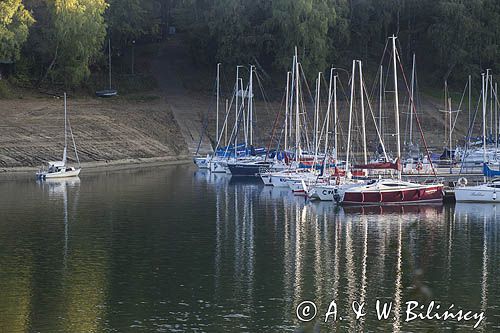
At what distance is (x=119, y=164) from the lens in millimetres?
89562

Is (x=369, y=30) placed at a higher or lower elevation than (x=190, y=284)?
higher

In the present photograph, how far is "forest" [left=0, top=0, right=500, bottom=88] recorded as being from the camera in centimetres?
9975

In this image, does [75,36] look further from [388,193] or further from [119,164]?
[388,193]

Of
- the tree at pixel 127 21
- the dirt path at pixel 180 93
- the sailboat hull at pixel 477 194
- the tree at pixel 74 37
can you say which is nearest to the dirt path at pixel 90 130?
the dirt path at pixel 180 93

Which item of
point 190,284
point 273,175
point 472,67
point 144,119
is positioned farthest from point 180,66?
point 190,284

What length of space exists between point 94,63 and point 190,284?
71916mm

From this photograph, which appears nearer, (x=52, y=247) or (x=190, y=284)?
(x=190, y=284)

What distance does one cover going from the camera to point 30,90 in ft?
330

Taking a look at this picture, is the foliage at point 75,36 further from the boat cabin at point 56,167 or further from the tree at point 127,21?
the boat cabin at point 56,167

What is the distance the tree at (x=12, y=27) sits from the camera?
95.1m

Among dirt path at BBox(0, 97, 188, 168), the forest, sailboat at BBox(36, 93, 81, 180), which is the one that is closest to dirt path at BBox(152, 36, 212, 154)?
dirt path at BBox(0, 97, 188, 168)

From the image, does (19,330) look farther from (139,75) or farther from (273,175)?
(139,75)

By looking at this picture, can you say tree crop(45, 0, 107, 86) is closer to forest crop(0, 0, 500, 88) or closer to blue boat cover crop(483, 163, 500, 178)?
forest crop(0, 0, 500, 88)

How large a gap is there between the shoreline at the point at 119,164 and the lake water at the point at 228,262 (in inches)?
563
